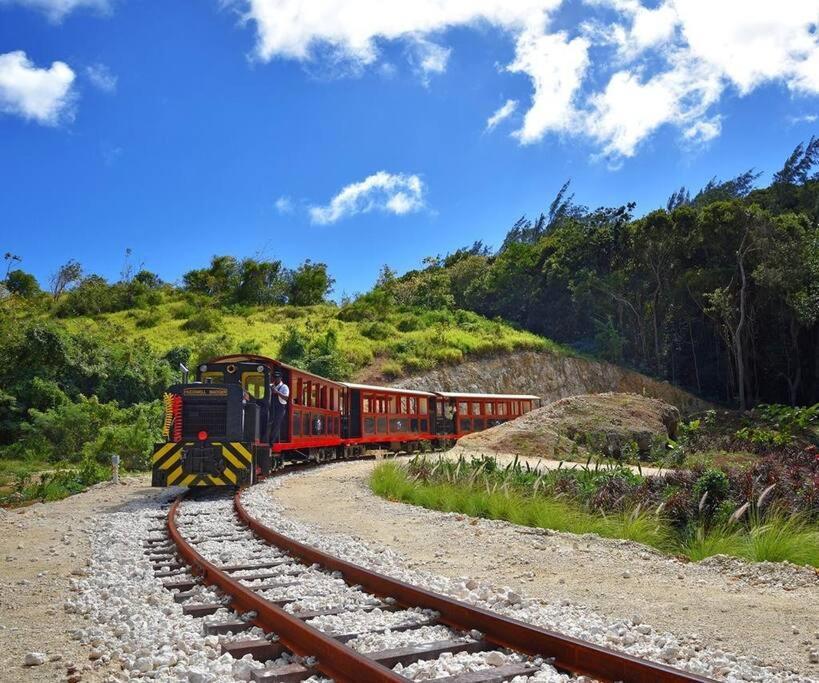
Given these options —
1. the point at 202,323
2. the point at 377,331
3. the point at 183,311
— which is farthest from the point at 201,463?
the point at 183,311

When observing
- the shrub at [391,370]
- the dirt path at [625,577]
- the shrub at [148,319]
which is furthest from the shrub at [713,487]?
the shrub at [148,319]

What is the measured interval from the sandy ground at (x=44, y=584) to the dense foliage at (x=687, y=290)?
33.5 metres

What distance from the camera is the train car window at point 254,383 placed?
15.7 m

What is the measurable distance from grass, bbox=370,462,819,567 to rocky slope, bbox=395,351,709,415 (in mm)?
27311

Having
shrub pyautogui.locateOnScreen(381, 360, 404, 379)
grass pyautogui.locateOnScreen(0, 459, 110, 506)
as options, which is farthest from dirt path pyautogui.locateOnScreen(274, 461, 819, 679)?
shrub pyautogui.locateOnScreen(381, 360, 404, 379)

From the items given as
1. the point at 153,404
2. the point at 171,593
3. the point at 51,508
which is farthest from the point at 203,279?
the point at 171,593

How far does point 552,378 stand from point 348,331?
1291 cm

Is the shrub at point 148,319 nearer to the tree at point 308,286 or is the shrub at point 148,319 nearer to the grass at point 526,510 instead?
the tree at point 308,286

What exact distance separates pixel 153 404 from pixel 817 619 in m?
22.0

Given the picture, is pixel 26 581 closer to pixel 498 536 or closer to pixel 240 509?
pixel 240 509

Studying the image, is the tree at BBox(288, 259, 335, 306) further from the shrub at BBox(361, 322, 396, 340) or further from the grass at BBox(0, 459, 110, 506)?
the grass at BBox(0, 459, 110, 506)

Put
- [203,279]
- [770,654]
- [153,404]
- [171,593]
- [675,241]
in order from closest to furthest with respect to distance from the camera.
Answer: [770,654] → [171,593] → [153,404] → [675,241] → [203,279]

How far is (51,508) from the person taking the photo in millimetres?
12297

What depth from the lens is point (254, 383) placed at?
15820 millimetres
